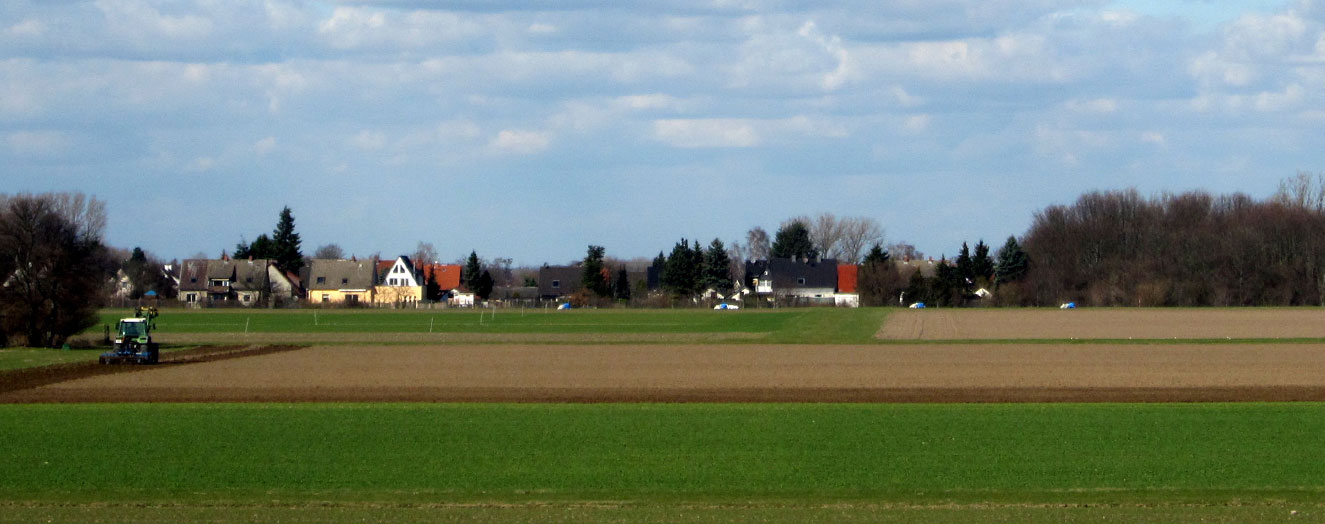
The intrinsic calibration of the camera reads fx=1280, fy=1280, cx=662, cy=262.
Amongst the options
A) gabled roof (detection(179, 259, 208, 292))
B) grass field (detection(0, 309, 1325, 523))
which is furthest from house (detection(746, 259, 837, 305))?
grass field (detection(0, 309, 1325, 523))

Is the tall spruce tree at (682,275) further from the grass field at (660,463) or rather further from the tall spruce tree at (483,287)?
the grass field at (660,463)

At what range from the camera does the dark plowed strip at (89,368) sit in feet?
110

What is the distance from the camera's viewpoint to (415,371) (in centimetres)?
3703

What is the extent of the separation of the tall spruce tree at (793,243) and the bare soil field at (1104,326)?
79880mm

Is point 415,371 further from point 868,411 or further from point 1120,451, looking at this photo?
point 1120,451

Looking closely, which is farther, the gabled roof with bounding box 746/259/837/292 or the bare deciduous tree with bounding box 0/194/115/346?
the gabled roof with bounding box 746/259/837/292

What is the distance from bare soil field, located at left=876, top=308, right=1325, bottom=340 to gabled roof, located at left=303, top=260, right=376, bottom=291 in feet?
259

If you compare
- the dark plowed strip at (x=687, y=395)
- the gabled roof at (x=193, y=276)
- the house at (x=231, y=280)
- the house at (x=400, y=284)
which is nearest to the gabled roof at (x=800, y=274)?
the house at (x=400, y=284)

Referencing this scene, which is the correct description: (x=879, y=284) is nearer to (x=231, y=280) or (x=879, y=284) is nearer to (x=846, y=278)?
(x=846, y=278)

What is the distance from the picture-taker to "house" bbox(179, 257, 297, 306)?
139 m

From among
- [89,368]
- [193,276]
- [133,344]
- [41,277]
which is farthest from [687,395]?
[193,276]

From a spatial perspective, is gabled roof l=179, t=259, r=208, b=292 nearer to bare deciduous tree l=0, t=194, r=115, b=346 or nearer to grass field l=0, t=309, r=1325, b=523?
bare deciduous tree l=0, t=194, r=115, b=346

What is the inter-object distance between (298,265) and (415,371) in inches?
4612

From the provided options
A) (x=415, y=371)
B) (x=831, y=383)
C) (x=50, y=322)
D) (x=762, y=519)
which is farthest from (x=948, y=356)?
(x=50, y=322)
